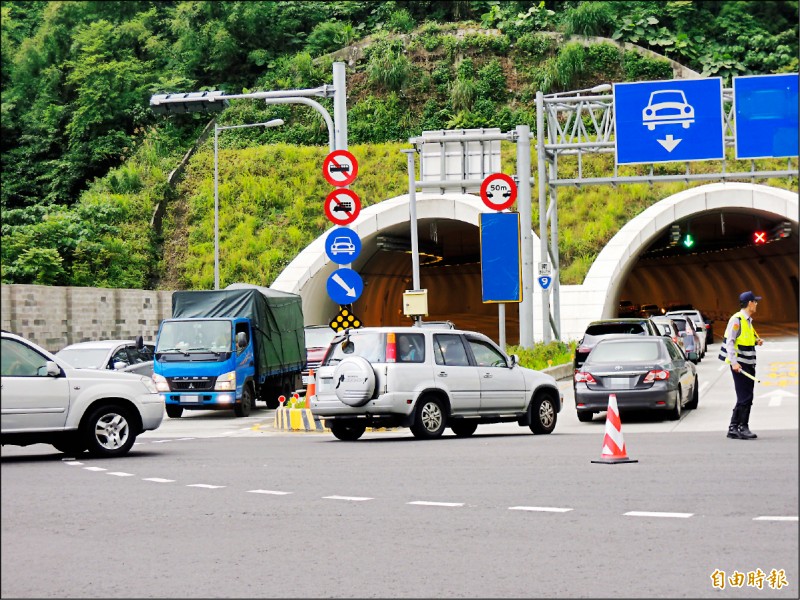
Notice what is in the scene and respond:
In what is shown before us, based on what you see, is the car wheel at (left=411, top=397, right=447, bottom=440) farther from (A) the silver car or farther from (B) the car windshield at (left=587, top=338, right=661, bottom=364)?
(A) the silver car

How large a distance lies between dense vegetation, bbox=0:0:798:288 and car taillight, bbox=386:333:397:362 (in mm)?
34043

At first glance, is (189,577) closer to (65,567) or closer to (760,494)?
(65,567)

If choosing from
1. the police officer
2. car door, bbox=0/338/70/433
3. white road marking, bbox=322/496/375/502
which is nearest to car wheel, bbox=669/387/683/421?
the police officer

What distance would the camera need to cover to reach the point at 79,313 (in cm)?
3850

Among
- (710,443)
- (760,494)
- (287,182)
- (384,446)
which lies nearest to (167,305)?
(287,182)

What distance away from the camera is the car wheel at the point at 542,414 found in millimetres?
20484

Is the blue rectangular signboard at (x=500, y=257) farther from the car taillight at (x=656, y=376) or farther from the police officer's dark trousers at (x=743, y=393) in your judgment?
the police officer's dark trousers at (x=743, y=393)

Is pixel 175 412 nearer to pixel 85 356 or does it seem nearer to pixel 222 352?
pixel 222 352

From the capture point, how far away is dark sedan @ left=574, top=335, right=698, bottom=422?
21406 mm

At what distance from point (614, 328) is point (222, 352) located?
9.50 meters

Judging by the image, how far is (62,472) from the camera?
15.1 meters

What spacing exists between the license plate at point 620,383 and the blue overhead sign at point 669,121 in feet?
54.5

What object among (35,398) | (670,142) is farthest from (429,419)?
(670,142)

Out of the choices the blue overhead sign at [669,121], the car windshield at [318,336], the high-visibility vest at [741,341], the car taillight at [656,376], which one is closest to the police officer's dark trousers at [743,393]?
the high-visibility vest at [741,341]
